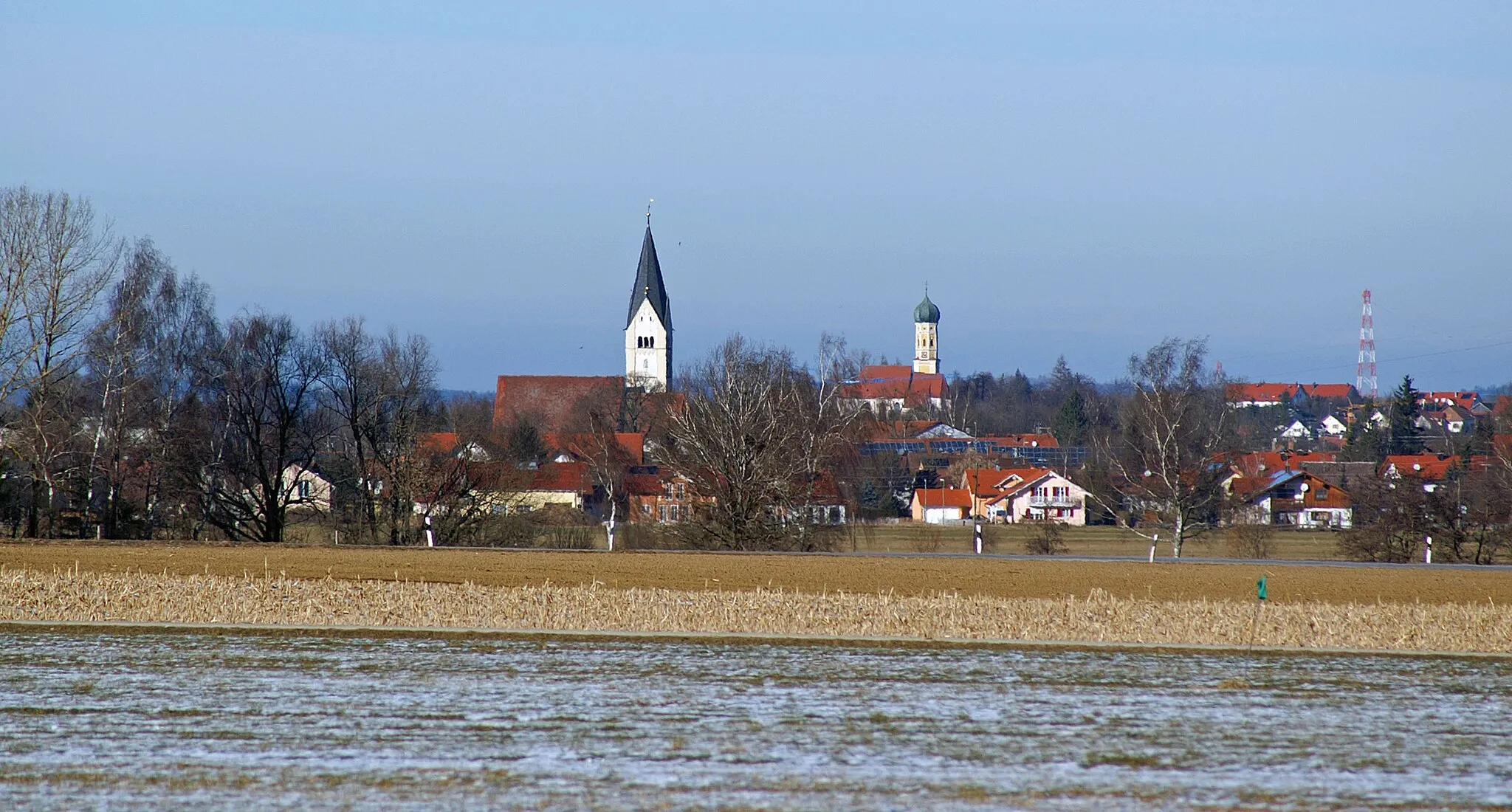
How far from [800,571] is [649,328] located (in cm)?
10901

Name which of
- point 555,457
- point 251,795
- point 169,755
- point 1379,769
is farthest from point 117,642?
point 555,457

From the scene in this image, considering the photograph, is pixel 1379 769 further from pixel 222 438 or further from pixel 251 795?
pixel 222 438

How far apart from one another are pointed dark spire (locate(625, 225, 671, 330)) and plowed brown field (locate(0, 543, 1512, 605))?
97190mm

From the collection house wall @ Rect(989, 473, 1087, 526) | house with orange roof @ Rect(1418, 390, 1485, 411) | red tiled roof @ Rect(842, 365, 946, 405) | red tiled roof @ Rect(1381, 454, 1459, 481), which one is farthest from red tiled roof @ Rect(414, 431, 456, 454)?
house with orange roof @ Rect(1418, 390, 1485, 411)

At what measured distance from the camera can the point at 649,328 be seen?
14100 cm

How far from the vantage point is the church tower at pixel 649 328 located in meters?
138

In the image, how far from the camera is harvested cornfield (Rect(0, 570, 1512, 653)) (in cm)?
2138

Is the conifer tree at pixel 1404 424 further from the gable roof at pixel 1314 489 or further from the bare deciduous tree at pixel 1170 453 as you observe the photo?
the bare deciduous tree at pixel 1170 453

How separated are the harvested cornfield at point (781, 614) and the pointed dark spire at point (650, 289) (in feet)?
368

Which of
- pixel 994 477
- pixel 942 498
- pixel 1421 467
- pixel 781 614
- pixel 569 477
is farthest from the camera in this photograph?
pixel 994 477

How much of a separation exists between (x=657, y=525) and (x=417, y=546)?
30.3 feet

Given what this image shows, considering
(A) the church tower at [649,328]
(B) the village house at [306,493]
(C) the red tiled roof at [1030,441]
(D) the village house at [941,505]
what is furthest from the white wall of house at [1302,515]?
(A) the church tower at [649,328]

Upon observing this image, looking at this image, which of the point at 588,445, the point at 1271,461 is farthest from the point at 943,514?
the point at 588,445

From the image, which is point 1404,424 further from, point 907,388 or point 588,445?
point 907,388
